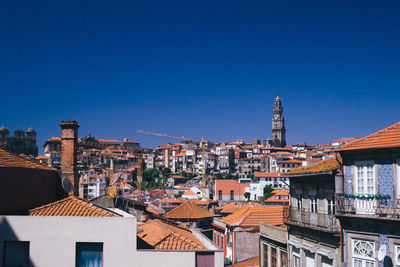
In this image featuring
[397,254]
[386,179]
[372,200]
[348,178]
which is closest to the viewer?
[397,254]

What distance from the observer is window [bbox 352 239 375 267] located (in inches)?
707

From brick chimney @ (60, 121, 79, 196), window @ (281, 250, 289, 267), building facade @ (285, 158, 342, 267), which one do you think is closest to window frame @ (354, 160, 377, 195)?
building facade @ (285, 158, 342, 267)

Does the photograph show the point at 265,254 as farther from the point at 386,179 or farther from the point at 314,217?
the point at 386,179

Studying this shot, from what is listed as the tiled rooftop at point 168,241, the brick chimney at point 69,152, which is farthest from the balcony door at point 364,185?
the brick chimney at point 69,152

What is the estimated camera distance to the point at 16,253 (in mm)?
13102

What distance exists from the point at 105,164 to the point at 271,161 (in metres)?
70.8

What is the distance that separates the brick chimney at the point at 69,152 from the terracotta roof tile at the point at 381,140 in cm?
1163

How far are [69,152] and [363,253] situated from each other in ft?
42.7

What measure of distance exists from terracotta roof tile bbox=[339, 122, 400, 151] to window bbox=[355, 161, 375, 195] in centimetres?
74

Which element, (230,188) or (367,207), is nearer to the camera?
(367,207)

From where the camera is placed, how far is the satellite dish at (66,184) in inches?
689

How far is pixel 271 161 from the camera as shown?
18075cm

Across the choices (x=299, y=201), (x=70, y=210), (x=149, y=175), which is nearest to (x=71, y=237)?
(x=70, y=210)

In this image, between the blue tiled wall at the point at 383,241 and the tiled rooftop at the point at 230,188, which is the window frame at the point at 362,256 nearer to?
the blue tiled wall at the point at 383,241
